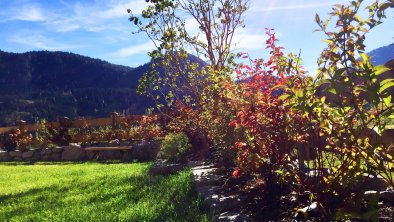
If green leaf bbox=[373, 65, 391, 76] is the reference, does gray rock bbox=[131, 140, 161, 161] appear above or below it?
below

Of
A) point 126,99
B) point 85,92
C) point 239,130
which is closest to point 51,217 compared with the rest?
point 239,130

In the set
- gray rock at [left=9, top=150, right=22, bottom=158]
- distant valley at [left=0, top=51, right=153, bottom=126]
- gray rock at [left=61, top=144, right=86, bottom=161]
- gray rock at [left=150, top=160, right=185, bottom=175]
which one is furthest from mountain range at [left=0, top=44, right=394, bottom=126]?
gray rock at [left=150, top=160, right=185, bottom=175]

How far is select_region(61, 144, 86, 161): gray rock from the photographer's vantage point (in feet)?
49.0

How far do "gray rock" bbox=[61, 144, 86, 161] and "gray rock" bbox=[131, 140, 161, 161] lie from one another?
7.96ft

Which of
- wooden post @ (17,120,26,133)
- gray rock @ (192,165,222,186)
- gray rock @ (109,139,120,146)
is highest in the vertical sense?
wooden post @ (17,120,26,133)

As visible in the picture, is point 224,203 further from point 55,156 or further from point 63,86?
point 63,86

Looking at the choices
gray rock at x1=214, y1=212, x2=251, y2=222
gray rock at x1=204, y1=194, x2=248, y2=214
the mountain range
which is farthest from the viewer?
the mountain range

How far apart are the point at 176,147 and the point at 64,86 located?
7708cm

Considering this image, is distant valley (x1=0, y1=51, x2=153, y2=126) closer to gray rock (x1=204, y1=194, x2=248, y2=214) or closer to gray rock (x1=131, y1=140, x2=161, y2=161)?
gray rock (x1=131, y1=140, x2=161, y2=161)

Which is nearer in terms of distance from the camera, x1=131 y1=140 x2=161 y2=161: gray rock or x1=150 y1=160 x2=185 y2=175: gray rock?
x1=150 y1=160 x2=185 y2=175: gray rock

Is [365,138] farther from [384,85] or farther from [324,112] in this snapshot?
[384,85]

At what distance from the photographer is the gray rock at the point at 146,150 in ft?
42.8

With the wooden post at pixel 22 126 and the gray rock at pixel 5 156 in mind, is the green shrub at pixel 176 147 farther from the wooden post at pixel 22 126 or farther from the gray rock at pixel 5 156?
the wooden post at pixel 22 126

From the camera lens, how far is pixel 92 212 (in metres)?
5.15
